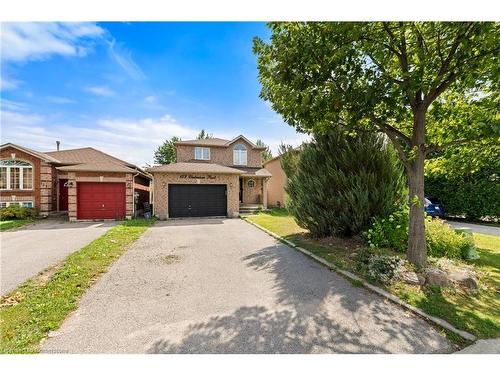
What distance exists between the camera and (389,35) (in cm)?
519

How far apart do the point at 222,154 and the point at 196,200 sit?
7.42m

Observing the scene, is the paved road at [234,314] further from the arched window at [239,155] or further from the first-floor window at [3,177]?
the arched window at [239,155]

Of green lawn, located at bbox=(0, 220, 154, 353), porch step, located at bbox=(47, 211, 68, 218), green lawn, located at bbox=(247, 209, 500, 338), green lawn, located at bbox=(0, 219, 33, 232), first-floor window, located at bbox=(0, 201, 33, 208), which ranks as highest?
first-floor window, located at bbox=(0, 201, 33, 208)

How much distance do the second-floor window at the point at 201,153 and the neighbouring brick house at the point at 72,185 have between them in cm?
747

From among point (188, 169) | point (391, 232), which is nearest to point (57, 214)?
point (188, 169)

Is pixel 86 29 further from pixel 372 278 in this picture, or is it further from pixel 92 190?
pixel 92 190

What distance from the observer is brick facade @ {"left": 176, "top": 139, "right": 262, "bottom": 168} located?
2144cm

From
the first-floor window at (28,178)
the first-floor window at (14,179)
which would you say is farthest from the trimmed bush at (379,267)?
the first-floor window at (14,179)

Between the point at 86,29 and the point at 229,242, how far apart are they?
7.19 metres

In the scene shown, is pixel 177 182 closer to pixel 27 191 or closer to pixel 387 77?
pixel 27 191

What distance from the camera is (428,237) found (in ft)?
21.3

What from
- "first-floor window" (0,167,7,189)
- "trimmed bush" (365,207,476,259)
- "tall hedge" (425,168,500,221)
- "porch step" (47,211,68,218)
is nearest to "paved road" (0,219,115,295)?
"porch step" (47,211,68,218)

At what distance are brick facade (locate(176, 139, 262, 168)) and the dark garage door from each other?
6.21 m

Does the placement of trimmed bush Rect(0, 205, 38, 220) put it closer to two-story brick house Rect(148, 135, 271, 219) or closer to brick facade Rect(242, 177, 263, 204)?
two-story brick house Rect(148, 135, 271, 219)
